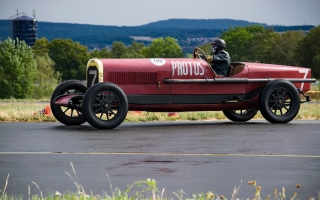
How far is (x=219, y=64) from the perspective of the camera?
16734 millimetres

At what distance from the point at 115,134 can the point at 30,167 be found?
4561 mm

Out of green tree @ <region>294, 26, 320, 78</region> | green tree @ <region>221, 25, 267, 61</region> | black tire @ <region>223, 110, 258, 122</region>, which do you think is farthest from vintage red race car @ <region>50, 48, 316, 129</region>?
green tree @ <region>221, 25, 267, 61</region>

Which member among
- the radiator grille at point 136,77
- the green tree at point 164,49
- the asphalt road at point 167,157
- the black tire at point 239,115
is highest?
the radiator grille at point 136,77

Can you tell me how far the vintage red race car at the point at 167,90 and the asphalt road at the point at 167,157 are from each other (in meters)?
0.38

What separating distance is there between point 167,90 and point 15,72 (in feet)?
349

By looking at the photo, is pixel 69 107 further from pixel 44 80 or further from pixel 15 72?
pixel 44 80

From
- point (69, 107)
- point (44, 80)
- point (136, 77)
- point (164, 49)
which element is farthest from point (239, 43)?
point (136, 77)

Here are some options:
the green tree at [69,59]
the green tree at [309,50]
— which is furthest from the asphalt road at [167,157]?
the green tree at [69,59]

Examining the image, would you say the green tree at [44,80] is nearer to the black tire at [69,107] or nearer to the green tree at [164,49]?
the green tree at [164,49]

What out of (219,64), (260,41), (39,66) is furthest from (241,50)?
(219,64)

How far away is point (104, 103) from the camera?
Result: 15.4 metres

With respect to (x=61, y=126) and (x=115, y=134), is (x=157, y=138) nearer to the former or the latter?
(x=115, y=134)

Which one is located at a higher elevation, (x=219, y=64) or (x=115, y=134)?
(x=219, y=64)

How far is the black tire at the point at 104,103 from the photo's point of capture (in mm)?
15227
